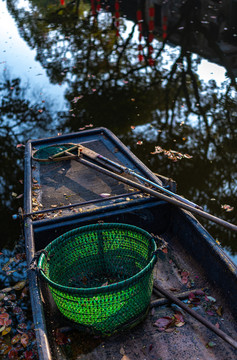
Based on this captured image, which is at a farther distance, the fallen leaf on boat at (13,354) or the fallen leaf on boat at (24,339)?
the fallen leaf on boat at (24,339)

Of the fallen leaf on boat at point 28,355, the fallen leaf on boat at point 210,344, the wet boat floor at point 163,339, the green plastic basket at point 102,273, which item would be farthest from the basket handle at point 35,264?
the fallen leaf on boat at point 210,344

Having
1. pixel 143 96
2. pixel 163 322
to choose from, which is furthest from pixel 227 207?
pixel 143 96

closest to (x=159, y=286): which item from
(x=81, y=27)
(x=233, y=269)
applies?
(x=233, y=269)

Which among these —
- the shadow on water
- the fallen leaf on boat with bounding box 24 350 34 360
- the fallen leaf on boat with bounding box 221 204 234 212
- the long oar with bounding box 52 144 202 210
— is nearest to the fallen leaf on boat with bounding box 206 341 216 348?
the shadow on water

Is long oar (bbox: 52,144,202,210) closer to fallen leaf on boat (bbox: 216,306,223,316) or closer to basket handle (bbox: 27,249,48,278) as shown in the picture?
fallen leaf on boat (bbox: 216,306,223,316)

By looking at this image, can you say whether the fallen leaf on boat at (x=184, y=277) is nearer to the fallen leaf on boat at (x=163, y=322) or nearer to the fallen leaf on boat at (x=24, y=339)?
the fallen leaf on boat at (x=163, y=322)

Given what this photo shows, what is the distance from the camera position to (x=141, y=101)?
10516 mm

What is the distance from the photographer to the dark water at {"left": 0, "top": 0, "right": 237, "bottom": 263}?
7656 mm

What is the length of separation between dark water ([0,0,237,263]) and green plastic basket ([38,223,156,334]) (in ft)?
7.59

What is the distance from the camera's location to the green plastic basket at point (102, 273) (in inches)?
135

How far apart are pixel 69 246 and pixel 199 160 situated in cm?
468

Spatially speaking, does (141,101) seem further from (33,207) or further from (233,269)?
(233,269)

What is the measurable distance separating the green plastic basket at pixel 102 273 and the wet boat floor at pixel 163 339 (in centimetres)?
16

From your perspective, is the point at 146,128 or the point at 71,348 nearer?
the point at 71,348
